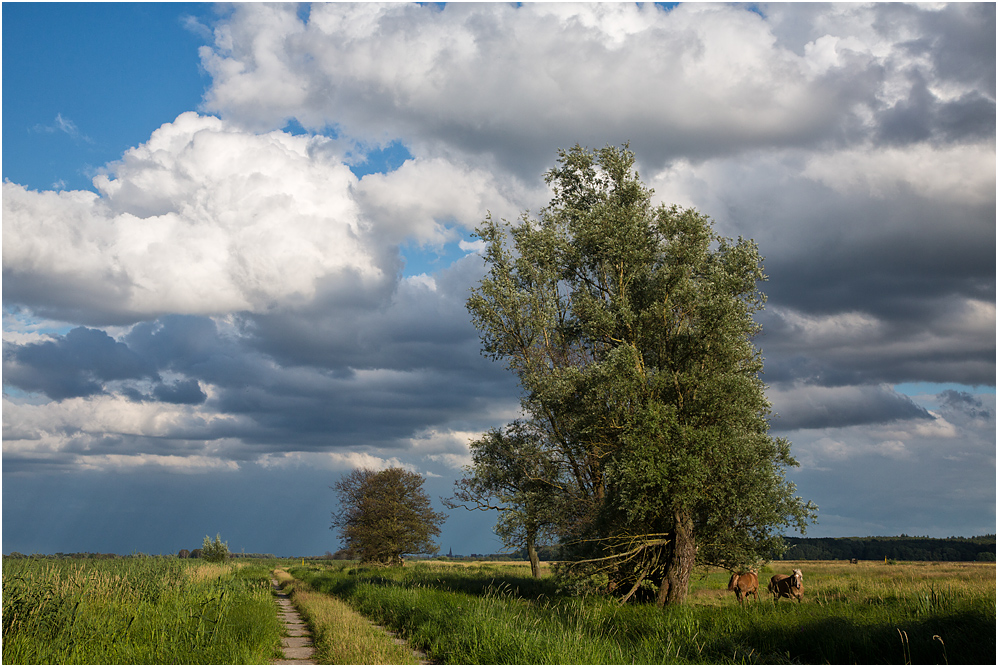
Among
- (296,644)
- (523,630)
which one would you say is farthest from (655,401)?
(296,644)

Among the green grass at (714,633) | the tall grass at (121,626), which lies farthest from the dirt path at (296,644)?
the green grass at (714,633)

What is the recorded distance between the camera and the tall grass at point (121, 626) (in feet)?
35.4

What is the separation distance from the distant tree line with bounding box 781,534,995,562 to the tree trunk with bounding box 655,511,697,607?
93371 millimetres

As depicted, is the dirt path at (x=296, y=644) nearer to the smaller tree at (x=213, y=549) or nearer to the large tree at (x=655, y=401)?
the large tree at (x=655, y=401)

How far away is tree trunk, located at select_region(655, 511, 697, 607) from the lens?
17984 mm

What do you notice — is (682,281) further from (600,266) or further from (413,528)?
(413,528)

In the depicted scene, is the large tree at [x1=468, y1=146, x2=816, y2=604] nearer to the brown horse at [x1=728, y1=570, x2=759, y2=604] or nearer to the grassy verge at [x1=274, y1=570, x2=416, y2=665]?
the brown horse at [x1=728, y1=570, x2=759, y2=604]

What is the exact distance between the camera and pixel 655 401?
58.7ft

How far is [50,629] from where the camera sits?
1162 centimetres

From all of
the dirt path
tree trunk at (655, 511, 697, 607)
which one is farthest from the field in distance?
tree trunk at (655, 511, 697, 607)

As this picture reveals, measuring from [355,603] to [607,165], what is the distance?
60.4 feet

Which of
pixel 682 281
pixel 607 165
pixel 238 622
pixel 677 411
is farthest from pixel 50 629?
pixel 607 165

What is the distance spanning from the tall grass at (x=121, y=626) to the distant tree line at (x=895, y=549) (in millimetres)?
101847

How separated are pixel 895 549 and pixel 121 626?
129583 millimetres
